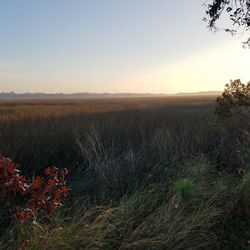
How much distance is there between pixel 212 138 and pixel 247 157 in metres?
2.47

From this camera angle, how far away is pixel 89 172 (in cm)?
783

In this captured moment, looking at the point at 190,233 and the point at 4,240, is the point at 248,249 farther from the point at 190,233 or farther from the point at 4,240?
the point at 4,240

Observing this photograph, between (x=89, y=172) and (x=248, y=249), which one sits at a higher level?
(x=89, y=172)

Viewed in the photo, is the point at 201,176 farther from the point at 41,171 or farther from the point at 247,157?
the point at 41,171

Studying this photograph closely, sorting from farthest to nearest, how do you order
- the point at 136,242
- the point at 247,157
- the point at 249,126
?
the point at 249,126 → the point at 247,157 → the point at 136,242

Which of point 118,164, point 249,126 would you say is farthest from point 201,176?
point 249,126

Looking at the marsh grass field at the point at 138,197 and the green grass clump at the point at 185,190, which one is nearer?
the marsh grass field at the point at 138,197

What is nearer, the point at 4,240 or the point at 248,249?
the point at 4,240

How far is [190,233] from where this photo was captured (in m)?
5.34

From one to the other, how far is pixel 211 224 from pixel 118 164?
228 cm

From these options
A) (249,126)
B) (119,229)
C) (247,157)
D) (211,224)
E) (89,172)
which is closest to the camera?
(119,229)

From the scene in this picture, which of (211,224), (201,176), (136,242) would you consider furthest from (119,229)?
(201,176)

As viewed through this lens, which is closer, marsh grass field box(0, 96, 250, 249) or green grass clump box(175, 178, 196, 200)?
marsh grass field box(0, 96, 250, 249)

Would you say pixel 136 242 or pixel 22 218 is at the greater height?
pixel 22 218
